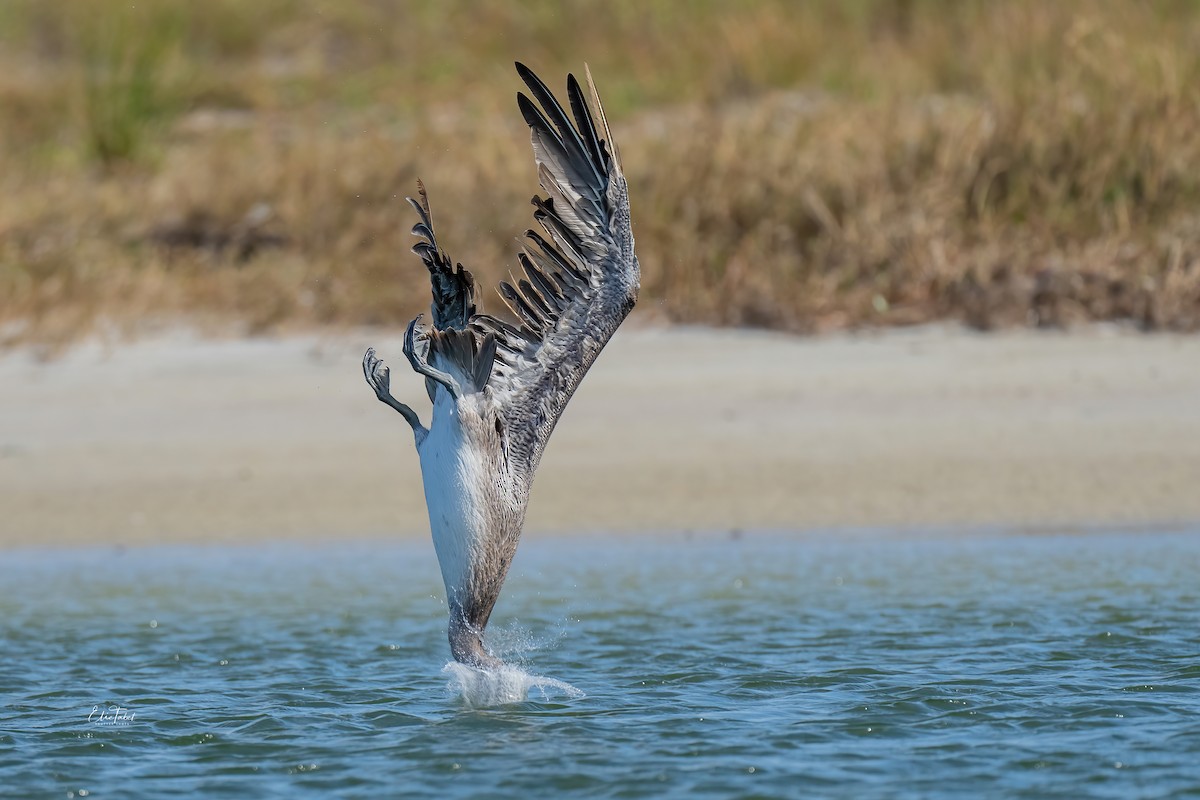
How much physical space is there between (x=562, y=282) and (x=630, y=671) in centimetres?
130

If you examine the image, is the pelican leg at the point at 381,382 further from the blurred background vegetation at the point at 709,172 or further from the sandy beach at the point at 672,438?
the blurred background vegetation at the point at 709,172

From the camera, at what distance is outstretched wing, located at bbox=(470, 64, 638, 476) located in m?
5.12

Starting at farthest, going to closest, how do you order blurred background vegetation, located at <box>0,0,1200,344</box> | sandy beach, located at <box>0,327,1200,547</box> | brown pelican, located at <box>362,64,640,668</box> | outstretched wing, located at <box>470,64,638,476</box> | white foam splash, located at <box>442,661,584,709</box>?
blurred background vegetation, located at <box>0,0,1200,344</box>, sandy beach, located at <box>0,327,1200,547</box>, white foam splash, located at <box>442,661,584,709</box>, outstretched wing, located at <box>470,64,638,476</box>, brown pelican, located at <box>362,64,640,668</box>

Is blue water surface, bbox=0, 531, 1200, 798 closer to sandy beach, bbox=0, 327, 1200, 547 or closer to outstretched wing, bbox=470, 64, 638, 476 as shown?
sandy beach, bbox=0, 327, 1200, 547

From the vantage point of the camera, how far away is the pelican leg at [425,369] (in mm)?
4855

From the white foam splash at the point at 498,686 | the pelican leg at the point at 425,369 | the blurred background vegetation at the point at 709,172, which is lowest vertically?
the white foam splash at the point at 498,686

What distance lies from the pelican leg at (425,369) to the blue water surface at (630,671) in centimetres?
91

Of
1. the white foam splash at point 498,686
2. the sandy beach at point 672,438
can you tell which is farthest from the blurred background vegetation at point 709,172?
the white foam splash at point 498,686

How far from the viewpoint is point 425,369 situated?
487 cm

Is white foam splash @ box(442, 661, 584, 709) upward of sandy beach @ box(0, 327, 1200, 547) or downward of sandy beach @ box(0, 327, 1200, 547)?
downward

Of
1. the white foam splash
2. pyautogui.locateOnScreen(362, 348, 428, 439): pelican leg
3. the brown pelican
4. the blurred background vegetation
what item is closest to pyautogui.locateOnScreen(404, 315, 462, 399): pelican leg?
the brown pelican

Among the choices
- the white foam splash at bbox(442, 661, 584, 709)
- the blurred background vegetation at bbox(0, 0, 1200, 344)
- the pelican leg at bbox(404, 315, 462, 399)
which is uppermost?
the blurred background vegetation at bbox(0, 0, 1200, 344)

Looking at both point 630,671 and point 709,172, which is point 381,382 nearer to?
point 630,671

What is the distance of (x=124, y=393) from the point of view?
9.23m
